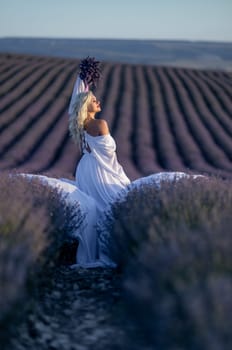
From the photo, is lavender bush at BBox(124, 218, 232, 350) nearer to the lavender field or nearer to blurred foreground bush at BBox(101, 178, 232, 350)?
blurred foreground bush at BBox(101, 178, 232, 350)

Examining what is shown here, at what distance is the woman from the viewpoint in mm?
6281

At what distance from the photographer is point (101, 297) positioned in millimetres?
4402

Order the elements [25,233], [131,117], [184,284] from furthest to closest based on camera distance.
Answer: [131,117]
[25,233]
[184,284]

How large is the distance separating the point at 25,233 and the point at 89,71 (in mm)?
3479

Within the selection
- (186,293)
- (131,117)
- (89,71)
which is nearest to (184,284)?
(186,293)

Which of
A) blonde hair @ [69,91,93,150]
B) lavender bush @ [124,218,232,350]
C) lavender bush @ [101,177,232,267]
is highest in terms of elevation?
blonde hair @ [69,91,93,150]

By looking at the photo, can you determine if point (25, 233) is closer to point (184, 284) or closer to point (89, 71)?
point (184, 284)

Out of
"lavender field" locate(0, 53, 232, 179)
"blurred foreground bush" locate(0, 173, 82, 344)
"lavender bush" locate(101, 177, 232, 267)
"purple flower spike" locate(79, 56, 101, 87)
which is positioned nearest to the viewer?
"blurred foreground bush" locate(0, 173, 82, 344)

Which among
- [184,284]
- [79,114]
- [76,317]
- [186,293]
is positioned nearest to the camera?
[186,293]

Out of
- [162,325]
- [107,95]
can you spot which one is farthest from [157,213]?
[107,95]

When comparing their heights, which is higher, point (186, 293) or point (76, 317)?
point (186, 293)

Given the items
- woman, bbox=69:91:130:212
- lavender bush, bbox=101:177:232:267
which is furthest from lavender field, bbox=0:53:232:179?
lavender bush, bbox=101:177:232:267

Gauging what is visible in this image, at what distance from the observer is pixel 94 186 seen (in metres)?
6.33

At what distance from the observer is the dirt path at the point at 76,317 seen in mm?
3428
